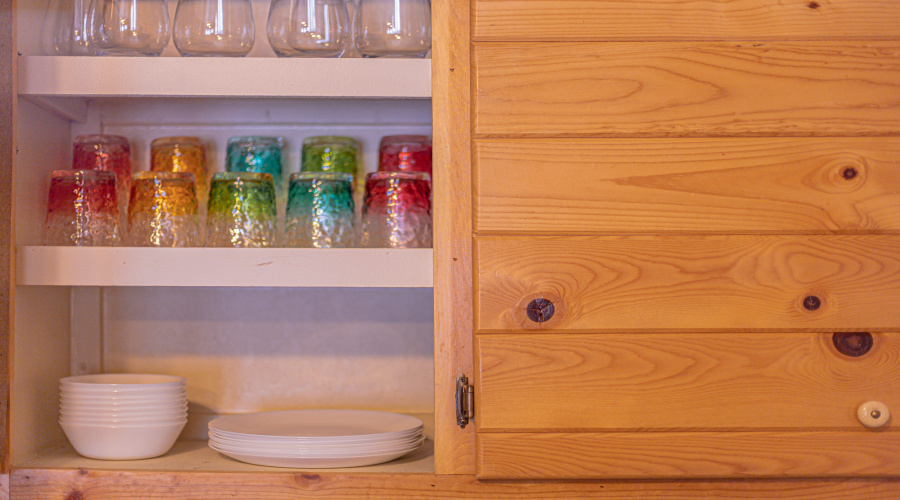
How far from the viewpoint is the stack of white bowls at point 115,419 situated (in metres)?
1.13

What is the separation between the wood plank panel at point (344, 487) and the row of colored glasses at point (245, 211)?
353 mm

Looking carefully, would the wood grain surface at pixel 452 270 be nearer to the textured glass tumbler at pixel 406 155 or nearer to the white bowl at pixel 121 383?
the textured glass tumbler at pixel 406 155

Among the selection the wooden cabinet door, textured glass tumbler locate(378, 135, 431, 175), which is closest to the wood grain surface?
the wooden cabinet door

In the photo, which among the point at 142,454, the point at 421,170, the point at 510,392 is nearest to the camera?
the point at 510,392

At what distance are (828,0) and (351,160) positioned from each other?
2.61ft

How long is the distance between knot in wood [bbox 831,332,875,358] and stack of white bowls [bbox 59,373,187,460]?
1019 millimetres

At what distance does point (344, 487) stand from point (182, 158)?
25.7 inches

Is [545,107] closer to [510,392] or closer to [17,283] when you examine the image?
A: [510,392]

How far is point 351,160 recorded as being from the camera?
1.32m

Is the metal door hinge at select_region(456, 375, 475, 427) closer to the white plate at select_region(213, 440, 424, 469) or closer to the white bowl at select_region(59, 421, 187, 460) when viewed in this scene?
the white plate at select_region(213, 440, 424, 469)

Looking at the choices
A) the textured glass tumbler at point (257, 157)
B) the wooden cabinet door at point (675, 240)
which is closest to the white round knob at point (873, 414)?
the wooden cabinet door at point (675, 240)

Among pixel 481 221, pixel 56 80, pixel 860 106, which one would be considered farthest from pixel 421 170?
pixel 860 106

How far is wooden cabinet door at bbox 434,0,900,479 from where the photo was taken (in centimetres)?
104

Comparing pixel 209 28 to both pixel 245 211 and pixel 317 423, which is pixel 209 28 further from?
pixel 317 423
